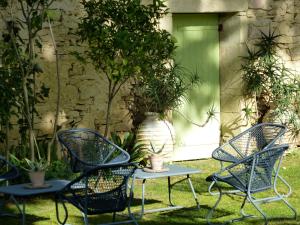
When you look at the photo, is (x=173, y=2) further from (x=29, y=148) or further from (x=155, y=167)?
(x=155, y=167)

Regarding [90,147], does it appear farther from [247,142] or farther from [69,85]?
[69,85]

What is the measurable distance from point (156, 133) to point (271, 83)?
6.96 ft

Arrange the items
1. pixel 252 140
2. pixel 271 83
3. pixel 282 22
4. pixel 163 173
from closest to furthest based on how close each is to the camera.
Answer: pixel 163 173 < pixel 252 140 < pixel 271 83 < pixel 282 22

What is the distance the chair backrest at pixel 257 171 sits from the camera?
6426 mm

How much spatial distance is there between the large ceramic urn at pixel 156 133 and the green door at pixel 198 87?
25.2 inches

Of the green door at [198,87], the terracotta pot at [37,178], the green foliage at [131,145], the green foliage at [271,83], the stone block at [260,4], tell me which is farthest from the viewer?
the stone block at [260,4]

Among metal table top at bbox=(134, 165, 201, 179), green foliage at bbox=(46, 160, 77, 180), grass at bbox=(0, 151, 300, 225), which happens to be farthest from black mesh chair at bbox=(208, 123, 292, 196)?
green foliage at bbox=(46, 160, 77, 180)

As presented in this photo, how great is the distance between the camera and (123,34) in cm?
795

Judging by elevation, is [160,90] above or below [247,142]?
above

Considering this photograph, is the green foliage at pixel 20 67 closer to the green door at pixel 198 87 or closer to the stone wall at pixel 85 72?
the stone wall at pixel 85 72

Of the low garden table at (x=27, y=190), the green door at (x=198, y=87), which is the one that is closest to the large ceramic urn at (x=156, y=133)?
the green door at (x=198, y=87)

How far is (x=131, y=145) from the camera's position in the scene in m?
9.62

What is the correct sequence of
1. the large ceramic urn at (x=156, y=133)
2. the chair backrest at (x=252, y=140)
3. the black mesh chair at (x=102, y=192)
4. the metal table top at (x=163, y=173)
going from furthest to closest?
the large ceramic urn at (x=156, y=133) < the chair backrest at (x=252, y=140) < the metal table top at (x=163, y=173) < the black mesh chair at (x=102, y=192)

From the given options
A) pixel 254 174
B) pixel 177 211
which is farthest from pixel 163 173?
pixel 254 174
